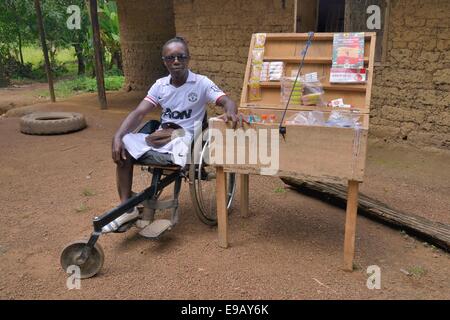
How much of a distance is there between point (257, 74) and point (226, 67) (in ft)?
13.3

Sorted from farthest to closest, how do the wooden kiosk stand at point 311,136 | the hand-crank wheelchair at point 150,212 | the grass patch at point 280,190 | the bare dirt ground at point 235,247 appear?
the grass patch at point 280,190, the hand-crank wheelchair at point 150,212, the bare dirt ground at point 235,247, the wooden kiosk stand at point 311,136

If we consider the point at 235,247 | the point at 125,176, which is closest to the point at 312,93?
the point at 235,247

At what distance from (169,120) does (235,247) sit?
1.15 m

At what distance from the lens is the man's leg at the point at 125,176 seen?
3.26 metres

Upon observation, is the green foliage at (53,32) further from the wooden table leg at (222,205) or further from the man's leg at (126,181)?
the wooden table leg at (222,205)

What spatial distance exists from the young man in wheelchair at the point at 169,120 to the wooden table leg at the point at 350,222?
967 millimetres

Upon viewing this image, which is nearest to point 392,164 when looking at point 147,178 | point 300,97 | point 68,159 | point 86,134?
point 300,97

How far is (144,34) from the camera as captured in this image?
11016 millimetres

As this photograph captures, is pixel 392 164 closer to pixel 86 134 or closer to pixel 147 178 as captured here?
pixel 147 178

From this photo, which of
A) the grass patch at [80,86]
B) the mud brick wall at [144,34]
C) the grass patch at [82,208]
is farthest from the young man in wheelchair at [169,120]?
the grass patch at [80,86]

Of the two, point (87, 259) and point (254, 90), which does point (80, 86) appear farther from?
point (87, 259)

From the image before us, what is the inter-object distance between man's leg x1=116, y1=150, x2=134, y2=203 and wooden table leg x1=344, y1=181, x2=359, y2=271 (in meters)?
1.62

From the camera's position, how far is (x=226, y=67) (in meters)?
7.45

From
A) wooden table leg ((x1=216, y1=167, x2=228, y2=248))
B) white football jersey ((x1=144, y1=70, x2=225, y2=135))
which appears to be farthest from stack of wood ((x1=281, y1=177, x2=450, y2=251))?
white football jersey ((x1=144, y1=70, x2=225, y2=135))
